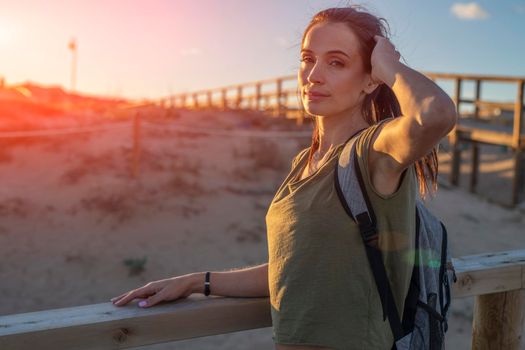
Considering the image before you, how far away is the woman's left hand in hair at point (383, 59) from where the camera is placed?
46.3 inches

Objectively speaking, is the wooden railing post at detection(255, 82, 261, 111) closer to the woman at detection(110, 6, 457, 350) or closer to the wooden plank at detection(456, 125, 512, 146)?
the wooden plank at detection(456, 125, 512, 146)

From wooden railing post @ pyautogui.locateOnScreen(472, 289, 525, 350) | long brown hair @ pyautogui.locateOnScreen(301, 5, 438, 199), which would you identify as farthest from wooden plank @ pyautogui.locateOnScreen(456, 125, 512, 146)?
long brown hair @ pyautogui.locateOnScreen(301, 5, 438, 199)

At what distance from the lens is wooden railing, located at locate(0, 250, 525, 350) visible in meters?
1.26

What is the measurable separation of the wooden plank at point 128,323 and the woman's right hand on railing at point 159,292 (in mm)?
17

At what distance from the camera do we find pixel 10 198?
23.1ft

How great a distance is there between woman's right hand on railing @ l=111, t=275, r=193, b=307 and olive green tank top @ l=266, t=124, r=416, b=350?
1.18ft

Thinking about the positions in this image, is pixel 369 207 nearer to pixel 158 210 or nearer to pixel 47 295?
pixel 47 295

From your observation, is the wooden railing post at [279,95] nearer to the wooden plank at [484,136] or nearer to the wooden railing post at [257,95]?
the wooden railing post at [257,95]

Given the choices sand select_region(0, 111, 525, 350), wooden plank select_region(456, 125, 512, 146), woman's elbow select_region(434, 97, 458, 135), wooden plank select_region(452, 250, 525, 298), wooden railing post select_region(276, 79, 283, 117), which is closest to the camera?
woman's elbow select_region(434, 97, 458, 135)

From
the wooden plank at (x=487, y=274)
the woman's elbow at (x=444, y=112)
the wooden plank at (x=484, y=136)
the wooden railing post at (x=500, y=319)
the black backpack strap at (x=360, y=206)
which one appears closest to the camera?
the woman's elbow at (x=444, y=112)

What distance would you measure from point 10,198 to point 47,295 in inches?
86.7

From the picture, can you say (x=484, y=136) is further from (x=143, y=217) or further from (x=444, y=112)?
(x=444, y=112)

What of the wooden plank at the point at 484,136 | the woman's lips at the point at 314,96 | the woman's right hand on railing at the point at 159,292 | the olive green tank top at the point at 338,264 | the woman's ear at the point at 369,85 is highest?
the wooden plank at the point at 484,136

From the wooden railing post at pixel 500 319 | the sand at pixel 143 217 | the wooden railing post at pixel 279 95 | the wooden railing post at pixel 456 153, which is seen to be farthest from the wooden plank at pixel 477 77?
the wooden railing post at pixel 500 319
